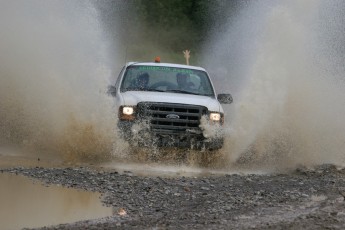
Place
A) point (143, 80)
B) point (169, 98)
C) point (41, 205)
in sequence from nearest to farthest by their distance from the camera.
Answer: point (41, 205)
point (169, 98)
point (143, 80)

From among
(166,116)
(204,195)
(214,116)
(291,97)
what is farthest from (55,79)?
(204,195)

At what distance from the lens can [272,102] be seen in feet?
50.7

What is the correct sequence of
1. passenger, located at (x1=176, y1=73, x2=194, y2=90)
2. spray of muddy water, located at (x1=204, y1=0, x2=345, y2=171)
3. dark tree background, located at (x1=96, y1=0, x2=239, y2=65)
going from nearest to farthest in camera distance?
spray of muddy water, located at (x1=204, y1=0, x2=345, y2=171)
passenger, located at (x1=176, y1=73, x2=194, y2=90)
dark tree background, located at (x1=96, y1=0, x2=239, y2=65)

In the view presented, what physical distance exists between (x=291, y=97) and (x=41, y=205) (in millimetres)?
7722

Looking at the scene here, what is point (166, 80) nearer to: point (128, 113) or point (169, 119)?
point (169, 119)

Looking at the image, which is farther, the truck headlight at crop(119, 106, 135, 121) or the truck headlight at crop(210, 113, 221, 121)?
the truck headlight at crop(210, 113, 221, 121)

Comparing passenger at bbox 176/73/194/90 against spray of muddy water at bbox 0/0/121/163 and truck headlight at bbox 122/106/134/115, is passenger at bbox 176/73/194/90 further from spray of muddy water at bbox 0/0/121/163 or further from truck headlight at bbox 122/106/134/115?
truck headlight at bbox 122/106/134/115

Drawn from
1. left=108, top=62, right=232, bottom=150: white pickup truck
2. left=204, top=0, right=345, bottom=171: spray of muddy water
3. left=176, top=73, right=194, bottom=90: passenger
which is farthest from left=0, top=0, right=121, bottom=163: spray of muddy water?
left=204, top=0, right=345, bottom=171: spray of muddy water

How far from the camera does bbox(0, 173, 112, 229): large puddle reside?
8.55 metres

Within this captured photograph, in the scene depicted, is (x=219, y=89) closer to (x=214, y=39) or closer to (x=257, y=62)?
(x=257, y=62)

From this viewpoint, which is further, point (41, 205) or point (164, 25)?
point (164, 25)

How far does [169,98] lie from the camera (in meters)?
13.8

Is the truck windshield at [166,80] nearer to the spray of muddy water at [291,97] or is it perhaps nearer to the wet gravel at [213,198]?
the spray of muddy water at [291,97]

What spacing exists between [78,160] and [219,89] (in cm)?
1770
